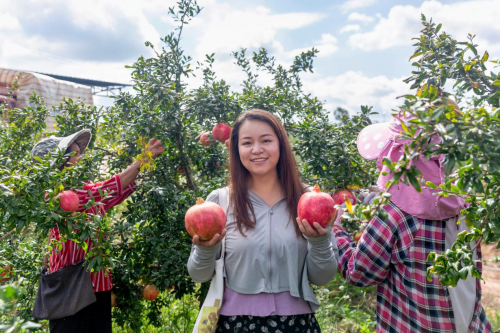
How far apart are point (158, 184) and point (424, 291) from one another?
5.86ft

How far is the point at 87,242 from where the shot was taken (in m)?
2.23

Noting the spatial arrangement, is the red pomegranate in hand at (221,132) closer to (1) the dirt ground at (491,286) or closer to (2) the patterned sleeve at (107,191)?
(2) the patterned sleeve at (107,191)

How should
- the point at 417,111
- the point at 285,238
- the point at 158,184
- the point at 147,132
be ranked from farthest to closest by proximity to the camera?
the point at 158,184 → the point at 147,132 → the point at 285,238 → the point at 417,111

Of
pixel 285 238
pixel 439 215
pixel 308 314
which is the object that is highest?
pixel 439 215

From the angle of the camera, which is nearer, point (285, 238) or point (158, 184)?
point (285, 238)

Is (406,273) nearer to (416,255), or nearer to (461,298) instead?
(416,255)

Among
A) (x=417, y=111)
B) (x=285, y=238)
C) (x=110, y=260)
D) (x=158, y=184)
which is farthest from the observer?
(x=158, y=184)

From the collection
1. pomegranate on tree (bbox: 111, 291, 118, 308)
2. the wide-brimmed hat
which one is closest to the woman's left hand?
the wide-brimmed hat

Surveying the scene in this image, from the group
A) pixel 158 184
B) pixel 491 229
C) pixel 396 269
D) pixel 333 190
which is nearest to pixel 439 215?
pixel 396 269

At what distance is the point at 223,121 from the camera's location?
110 inches

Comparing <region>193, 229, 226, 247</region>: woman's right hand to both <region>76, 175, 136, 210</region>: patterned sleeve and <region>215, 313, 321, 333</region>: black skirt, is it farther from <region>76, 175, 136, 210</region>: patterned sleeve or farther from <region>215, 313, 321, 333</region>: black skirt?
<region>76, 175, 136, 210</region>: patterned sleeve

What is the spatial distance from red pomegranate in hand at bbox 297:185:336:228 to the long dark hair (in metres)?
0.13

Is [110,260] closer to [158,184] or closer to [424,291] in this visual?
[158,184]

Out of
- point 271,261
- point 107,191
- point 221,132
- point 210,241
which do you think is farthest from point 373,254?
point 107,191
